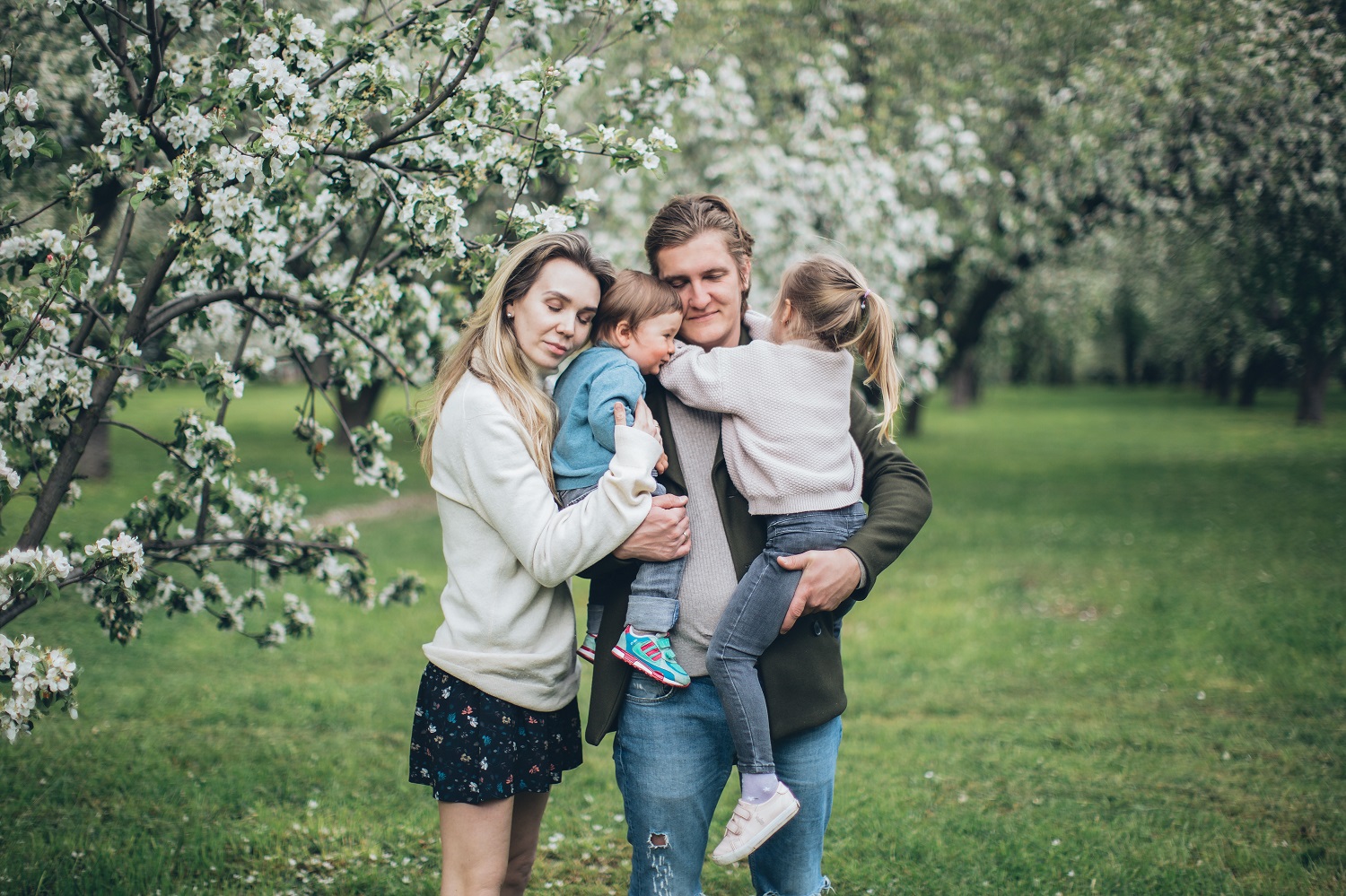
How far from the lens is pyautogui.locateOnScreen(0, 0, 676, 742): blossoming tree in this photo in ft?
10.3

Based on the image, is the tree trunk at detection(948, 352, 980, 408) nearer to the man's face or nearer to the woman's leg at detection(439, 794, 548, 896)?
the man's face

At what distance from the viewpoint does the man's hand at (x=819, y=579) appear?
2.65 meters

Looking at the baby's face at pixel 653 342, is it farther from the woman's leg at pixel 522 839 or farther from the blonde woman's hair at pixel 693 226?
the woman's leg at pixel 522 839

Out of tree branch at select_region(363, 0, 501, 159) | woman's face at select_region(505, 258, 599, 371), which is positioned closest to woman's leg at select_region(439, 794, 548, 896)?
woman's face at select_region(505, 258, 599, 371)

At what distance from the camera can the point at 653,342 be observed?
2.78m

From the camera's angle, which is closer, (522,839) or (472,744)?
(472,744)

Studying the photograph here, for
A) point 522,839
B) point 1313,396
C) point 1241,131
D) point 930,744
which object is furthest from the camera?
point 1313,396

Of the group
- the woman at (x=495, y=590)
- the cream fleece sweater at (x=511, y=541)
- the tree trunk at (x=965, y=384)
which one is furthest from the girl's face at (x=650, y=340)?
the tree trunk at (x=965, y=384)

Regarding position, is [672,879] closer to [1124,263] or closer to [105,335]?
[105,335]

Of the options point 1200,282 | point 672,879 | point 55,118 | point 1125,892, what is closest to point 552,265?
point 672,879

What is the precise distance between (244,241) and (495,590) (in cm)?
177

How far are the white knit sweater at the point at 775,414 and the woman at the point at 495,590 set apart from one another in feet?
0.70

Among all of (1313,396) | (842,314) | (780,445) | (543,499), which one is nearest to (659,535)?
(543,499)

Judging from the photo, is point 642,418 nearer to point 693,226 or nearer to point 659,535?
point 659,535
